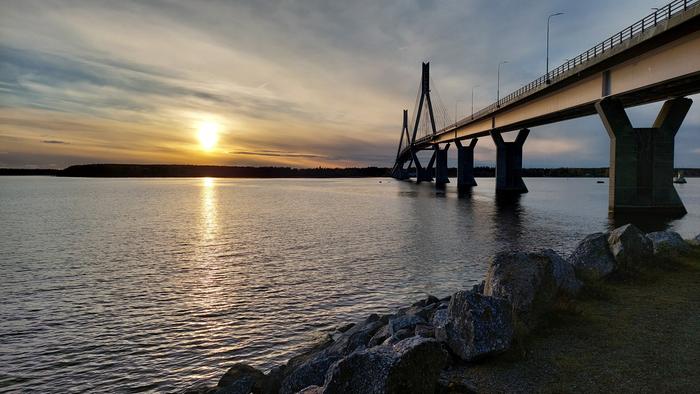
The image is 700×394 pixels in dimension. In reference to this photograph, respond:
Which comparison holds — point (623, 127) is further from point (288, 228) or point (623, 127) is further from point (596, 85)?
point (288, 228)

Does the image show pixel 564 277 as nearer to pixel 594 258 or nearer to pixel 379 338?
pixel 594 258

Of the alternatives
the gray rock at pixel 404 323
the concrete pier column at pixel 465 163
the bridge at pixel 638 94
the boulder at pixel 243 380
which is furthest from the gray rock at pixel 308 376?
the concrete pier column at pixel 465 163

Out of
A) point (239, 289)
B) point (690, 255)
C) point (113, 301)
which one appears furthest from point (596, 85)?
point (113, 301)

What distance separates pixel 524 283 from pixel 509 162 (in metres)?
92.3

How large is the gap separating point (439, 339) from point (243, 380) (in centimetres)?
423

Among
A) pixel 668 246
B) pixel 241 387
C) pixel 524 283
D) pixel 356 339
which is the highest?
pixel 524 283

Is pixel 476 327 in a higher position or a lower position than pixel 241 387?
higher

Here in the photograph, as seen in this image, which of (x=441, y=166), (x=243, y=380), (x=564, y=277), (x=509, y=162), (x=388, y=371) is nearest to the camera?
(x=388, y=371)

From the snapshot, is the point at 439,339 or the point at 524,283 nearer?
the point at 439,339

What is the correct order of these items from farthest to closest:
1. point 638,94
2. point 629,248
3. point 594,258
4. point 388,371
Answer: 1. point 638,94
2. point 629,248
3. point 594,258
4. point 388,371

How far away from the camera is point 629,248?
14312mm

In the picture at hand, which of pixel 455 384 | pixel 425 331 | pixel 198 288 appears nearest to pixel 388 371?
pixel 455 384

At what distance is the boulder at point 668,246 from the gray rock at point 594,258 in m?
3.45

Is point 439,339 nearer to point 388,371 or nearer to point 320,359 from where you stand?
point 320,359
